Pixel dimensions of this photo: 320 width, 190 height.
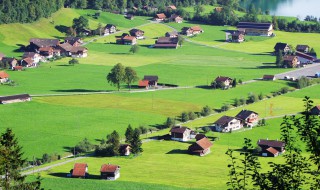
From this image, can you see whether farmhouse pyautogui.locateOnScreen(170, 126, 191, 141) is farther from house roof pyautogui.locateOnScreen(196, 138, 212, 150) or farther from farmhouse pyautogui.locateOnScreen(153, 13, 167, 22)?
farmhouse pyautogui.locateOnScreen(153, 13, 167, 22)

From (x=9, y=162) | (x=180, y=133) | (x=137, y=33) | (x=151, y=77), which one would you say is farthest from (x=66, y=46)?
(x=9, y=162)

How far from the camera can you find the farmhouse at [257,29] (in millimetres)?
155875

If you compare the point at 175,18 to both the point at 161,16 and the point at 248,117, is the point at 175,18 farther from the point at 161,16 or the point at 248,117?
the point at 248,117

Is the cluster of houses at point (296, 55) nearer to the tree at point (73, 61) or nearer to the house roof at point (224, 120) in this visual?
the tree at point (73, 61)

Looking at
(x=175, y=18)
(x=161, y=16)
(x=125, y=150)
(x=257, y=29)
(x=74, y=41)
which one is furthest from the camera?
(x=161, y=16)

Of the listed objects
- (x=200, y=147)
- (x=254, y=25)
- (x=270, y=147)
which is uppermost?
(x=254, y=25)

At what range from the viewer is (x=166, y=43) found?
14238 cm

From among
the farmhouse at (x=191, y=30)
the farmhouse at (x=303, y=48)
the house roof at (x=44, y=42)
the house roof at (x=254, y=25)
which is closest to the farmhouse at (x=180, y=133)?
the house roof at (x=44, y=42)

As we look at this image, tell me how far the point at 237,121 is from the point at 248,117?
1.73 m

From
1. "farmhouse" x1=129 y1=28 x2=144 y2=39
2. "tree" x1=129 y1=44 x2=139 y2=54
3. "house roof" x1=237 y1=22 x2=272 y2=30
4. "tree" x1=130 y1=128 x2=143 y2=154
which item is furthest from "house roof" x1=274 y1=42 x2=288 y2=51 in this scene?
"tree" x1=130 y1=128 x2=143 y2=154

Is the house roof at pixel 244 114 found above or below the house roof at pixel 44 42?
below

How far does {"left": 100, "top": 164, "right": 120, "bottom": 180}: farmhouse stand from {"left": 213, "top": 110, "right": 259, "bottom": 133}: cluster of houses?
20.6 meters

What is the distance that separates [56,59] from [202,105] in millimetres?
43954

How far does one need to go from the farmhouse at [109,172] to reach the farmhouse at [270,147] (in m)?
17.1
